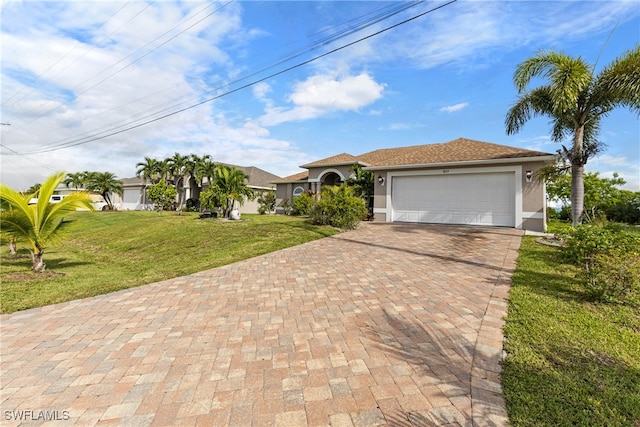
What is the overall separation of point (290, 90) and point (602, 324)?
13681 mm

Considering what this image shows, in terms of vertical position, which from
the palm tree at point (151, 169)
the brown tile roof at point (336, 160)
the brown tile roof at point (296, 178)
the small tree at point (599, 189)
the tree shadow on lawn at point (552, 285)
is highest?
the palm tree at point (151, 169)

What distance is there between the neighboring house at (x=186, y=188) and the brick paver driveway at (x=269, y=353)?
22.3m

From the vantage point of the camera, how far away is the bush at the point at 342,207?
1303 cm

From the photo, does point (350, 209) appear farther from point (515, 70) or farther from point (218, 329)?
point (218, 329)

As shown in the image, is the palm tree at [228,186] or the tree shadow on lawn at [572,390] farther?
the palm tree at [228,186]

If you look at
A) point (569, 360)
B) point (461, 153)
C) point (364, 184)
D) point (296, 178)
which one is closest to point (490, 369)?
point (569, 360)

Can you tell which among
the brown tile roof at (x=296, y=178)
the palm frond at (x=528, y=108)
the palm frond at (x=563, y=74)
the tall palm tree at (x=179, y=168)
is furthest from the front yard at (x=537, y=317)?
the tall palm tree at (x=179, y=168)

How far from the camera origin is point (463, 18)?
773 centimetres

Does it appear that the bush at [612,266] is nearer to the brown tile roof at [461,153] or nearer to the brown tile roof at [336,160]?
the brown tile roof at [461,153]

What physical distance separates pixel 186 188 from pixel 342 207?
85.0 feet

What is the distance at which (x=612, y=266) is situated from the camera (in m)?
4.45

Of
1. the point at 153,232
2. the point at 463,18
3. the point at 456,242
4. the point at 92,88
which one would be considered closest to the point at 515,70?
the point at 463,18

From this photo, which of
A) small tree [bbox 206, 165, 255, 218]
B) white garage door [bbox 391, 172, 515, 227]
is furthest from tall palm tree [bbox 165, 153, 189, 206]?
white garage door [bbox 391, 172, 515, 227]

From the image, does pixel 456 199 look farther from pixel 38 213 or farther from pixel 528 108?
pixel 38 213
